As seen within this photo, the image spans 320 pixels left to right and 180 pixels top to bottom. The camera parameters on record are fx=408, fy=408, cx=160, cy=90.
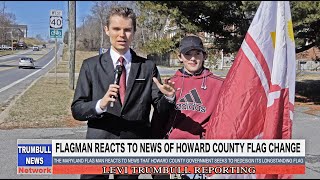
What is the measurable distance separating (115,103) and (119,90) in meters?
0.09

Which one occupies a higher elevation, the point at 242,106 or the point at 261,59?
the point at 261,59

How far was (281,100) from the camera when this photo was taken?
9.48 ft

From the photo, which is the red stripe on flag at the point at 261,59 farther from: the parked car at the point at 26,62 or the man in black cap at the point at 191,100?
the parked car at the point at 26,62

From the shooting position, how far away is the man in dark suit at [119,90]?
110 inches

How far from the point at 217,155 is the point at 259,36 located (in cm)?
90

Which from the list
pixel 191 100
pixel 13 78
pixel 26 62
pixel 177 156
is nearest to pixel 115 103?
pixel 177 156

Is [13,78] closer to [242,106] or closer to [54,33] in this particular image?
[54,33]

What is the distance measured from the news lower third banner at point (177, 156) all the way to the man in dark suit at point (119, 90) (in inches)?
4.8

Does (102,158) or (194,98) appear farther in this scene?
(194,98)

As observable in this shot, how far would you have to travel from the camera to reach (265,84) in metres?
2.88

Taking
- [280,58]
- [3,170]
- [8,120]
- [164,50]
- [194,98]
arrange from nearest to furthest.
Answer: [280,58]
[194,98]
[3,170]
[8,120]
[164,50]

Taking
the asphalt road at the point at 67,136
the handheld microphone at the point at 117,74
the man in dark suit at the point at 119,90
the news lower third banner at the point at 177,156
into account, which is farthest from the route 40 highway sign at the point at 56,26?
the news lower third banner at the point at 177,156

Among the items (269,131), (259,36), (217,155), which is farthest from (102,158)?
(259,36)

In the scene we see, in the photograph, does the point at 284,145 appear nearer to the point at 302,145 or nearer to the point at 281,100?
the point at 302,145
